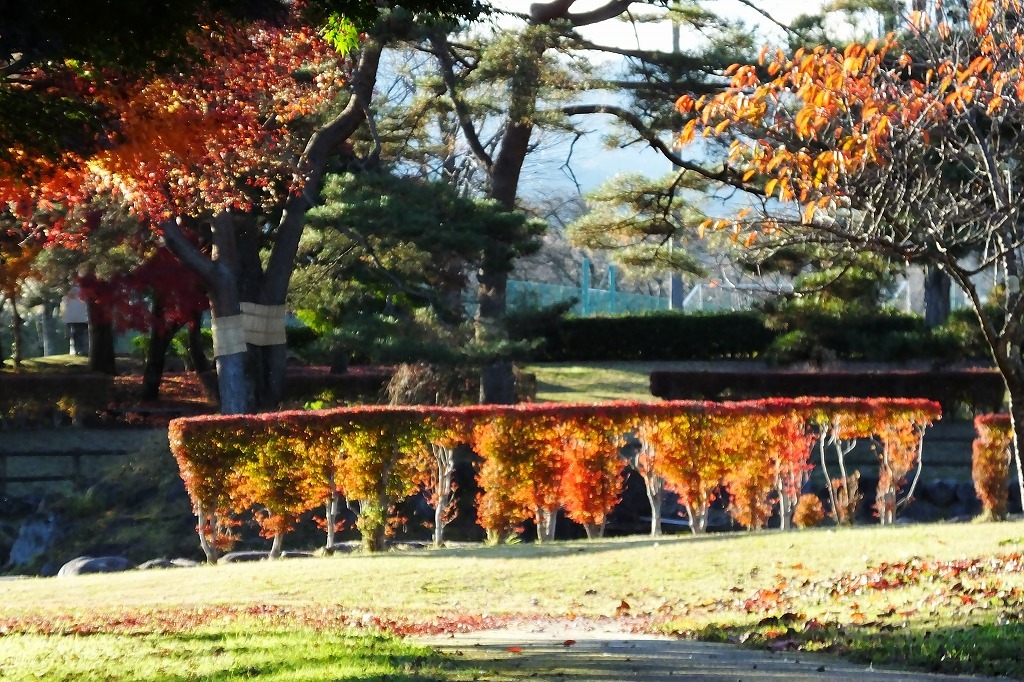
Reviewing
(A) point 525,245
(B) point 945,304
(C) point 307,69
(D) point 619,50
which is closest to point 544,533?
(A) point 525,245

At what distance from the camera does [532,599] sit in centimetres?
Answer: 1026

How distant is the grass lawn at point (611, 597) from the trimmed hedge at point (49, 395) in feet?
41.8

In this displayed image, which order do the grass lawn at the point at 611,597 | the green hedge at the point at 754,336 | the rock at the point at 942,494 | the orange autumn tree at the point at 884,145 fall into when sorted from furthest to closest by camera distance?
the green hedge at the point at 754,336 → the rock at the point at 942,494 → the orange autumn tree at the point at 884,145 → the grass lawn at the point at 611,597

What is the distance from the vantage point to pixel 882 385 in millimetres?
24078

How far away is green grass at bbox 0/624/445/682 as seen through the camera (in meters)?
5.69

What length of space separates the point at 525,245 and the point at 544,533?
Answer: 21.0 ft

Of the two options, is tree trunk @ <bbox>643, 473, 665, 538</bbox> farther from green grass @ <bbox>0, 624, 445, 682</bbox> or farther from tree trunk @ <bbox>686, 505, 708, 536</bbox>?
green grass @ <bbox>0, 624, 445, 682</bbox>

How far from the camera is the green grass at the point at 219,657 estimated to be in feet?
18.7

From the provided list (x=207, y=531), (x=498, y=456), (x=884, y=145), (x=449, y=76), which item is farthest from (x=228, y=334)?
(x=884, y=145)

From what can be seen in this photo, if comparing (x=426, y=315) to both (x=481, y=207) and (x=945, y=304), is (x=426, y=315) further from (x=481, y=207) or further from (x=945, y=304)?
(x=945, y=304)

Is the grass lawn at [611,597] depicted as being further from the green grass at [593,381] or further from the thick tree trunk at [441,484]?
the green grass at [593,381]

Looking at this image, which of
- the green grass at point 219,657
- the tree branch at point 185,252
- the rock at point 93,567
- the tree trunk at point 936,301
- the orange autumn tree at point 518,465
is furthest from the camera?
the tree trunk at point 936,301

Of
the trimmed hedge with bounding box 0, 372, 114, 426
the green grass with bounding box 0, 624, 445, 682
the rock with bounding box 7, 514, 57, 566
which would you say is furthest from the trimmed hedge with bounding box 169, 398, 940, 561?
the trimmed hedge with bounding box 0, 372, 114, 426

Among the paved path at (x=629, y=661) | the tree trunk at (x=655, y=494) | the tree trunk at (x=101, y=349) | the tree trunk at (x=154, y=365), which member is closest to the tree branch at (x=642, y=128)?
the tree trunk at (x=655, y=494)
